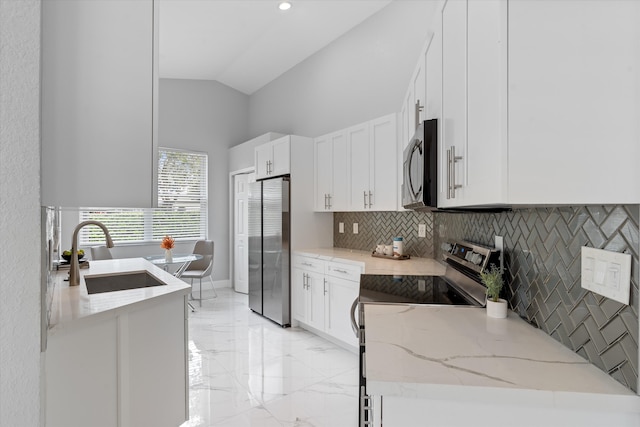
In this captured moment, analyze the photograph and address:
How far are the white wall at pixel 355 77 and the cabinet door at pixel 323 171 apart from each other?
39 cm

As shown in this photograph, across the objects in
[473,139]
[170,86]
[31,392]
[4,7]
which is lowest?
[31,392]

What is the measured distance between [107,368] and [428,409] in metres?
1.39

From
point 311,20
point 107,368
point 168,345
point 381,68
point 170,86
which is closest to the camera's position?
point 107,368

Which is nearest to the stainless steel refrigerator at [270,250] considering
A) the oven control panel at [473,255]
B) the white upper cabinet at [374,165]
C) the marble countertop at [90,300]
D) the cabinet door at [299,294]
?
the cabinet door at [299,294]

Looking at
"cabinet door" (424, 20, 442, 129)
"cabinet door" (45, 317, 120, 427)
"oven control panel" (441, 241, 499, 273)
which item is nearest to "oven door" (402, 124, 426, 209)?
"cabinet door" (424, 20, 442, 129)

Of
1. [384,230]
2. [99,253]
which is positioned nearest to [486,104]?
[384,230]

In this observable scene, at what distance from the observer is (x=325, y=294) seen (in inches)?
138

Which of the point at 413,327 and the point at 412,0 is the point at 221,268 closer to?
the point at 412,0

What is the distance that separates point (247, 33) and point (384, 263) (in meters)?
3.21

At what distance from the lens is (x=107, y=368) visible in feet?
5.21

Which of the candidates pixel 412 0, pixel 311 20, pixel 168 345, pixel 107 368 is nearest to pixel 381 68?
pixel 412 0

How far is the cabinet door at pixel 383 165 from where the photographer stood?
10.4ft

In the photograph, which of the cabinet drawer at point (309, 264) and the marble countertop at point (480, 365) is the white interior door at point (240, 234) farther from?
the marble countertop at point (480, 365)

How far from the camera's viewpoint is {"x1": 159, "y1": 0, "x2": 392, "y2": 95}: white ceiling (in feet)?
12.1
